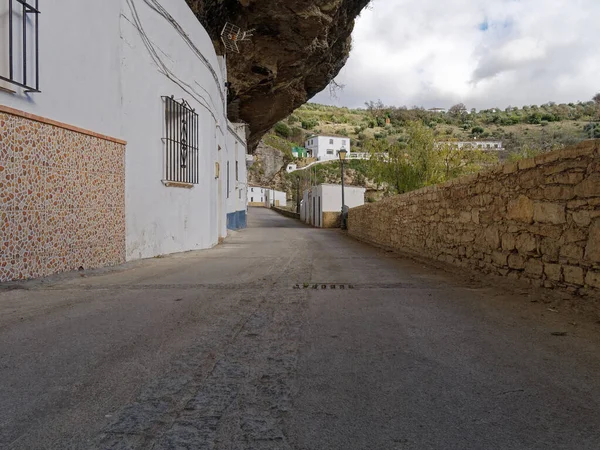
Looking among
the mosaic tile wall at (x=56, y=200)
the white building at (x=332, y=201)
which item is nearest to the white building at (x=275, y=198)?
the white building at (x=332, y=201)

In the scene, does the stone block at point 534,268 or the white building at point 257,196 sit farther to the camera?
the white building at point 257,196

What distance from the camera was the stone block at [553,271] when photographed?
15.2ft

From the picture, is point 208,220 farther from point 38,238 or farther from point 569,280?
point 569,280

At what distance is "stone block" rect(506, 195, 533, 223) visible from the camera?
17.0 ft

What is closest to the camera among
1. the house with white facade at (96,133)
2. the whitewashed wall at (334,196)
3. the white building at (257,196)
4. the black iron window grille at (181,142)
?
the house with white facade at (96,133)

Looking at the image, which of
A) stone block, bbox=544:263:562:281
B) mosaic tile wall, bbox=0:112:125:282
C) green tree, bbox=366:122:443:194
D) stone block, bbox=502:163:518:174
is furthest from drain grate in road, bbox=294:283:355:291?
green tree, bbox=366:122:443:194

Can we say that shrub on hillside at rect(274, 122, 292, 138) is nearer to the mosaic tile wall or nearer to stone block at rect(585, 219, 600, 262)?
the mosaic tile wall

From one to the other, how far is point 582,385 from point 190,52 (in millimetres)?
10736

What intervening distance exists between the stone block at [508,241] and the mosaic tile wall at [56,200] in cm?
593

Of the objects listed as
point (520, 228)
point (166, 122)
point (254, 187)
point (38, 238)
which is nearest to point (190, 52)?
point (166, 122)

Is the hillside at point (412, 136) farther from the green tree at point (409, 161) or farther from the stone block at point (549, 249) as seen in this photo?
the stone block at point (549, 249)

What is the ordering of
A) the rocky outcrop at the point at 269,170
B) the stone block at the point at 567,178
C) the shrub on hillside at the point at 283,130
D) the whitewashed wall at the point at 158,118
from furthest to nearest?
1. the shrub on hillside at the point at 283,130
2. the rocky outcrop at the point at 269,170
3. the whitewashed wall at the point at 158,118
4. the stone block at the point at 567,178

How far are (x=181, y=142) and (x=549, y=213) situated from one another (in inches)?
304

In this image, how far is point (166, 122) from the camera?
30.5 ft
